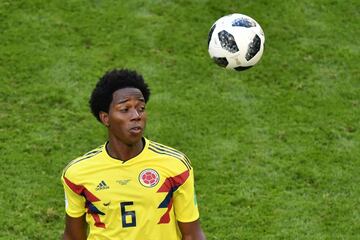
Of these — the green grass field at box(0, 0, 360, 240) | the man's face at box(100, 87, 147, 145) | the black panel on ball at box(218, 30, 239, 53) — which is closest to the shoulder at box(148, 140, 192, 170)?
the man's face at box(100, 87, 147, 145)

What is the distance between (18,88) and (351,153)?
17.9ft

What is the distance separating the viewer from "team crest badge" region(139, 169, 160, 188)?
574 cm

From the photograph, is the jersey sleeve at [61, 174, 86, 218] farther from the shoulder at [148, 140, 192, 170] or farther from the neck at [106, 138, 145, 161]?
the shoulder at [148, 140, 192, 170]

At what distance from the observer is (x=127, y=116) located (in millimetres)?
5695

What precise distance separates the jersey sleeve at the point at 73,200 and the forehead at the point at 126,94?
28.1 inches

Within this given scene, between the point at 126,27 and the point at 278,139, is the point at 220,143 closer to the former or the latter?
the point at 278,139

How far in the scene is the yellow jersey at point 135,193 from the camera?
5734mm

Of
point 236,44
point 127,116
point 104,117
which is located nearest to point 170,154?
point 127,116

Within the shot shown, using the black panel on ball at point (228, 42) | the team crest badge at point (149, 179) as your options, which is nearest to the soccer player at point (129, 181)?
the team crest badge at point (149, 179)

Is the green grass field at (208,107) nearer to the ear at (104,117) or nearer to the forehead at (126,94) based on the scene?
the ear at (104,117)

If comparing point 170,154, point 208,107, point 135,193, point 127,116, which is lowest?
point 208,107

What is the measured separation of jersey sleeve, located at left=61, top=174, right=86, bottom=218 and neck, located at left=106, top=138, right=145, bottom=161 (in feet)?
1.23

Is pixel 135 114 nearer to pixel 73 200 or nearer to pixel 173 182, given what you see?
pixel 173 182

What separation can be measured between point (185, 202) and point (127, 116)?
2.55 ft
